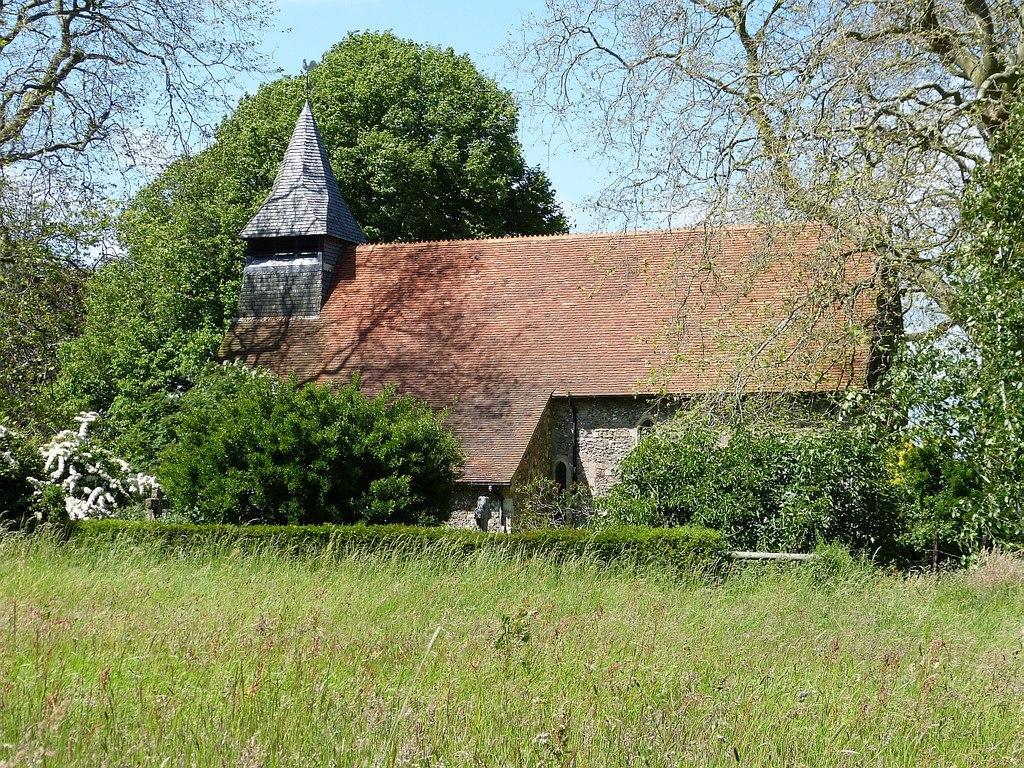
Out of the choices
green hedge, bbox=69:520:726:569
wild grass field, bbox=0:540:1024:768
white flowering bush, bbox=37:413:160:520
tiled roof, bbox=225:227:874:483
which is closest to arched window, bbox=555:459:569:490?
tiled roof, bbox=225:227:874:483

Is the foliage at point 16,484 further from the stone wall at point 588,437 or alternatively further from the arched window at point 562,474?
the arched window at point 562,474

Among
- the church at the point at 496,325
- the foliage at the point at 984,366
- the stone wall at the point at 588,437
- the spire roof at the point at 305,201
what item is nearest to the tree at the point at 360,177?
the spire roof at the point at 305,201

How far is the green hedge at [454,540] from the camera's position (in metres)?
12.6

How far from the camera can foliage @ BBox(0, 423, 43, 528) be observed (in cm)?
1383

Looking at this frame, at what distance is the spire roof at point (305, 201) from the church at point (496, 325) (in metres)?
Result: 0.04

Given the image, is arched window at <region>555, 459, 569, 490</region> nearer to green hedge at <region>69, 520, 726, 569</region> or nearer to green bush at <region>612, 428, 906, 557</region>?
green bush at <region>612, 428, 906, 557</region>

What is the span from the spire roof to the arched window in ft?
26.1

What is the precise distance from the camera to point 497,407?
2117 cm

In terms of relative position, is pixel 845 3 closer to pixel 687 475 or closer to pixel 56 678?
pixel 687 475

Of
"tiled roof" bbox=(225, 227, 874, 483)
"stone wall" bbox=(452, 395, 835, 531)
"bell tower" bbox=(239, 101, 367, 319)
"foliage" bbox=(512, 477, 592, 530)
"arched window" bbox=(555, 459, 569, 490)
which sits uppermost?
"bell tower" bbox=(239, 101, 367, 319)

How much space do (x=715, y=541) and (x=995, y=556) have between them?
3108mm

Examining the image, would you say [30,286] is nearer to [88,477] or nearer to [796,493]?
[88,477]

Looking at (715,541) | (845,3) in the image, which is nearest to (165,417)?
(715,541)

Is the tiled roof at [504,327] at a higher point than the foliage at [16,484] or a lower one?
higher
